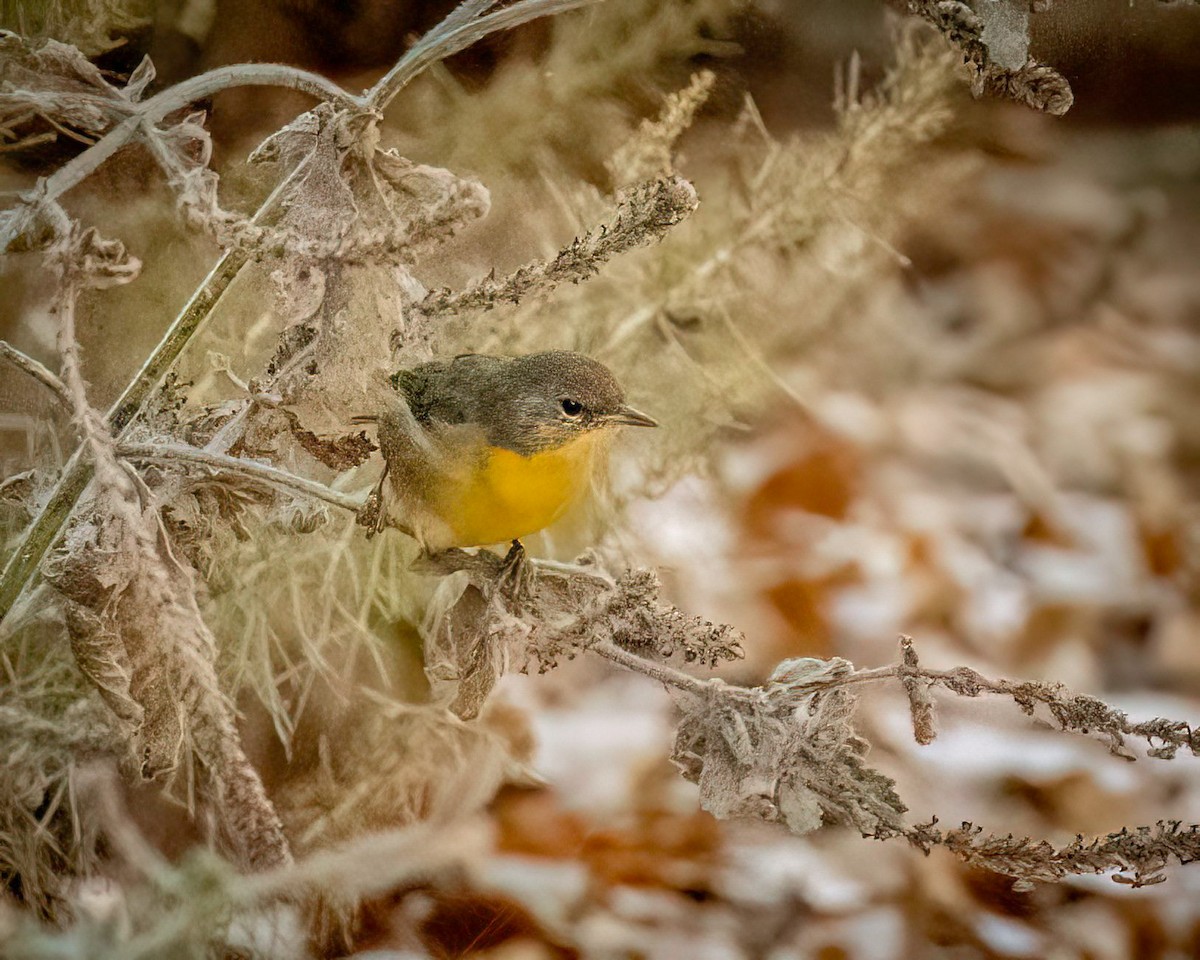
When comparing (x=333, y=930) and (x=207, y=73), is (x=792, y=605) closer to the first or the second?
(x=333, y=930)

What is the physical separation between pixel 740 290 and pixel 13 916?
2.25ft

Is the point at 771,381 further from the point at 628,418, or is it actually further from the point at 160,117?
the point at 160,117

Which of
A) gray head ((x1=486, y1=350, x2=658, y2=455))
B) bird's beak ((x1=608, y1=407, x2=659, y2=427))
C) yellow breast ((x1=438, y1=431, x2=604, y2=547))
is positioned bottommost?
yellow breast ((x1=438, y1=431, x2=604, y2=547))

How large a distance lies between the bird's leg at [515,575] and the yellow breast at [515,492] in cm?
2

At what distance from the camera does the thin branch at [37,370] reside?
0.64 m

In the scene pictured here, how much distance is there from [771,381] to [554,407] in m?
0.20

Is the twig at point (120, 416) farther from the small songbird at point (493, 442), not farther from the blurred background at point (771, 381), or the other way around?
the small songbird at point (493, 442)

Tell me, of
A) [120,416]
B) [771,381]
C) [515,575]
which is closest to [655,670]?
[515,575]

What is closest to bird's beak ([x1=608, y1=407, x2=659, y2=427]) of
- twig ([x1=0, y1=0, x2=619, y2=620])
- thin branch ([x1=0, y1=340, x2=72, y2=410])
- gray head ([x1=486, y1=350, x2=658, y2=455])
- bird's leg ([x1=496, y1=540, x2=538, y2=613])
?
gray head ([x1=486, y1=350, x2=658, y2=455])

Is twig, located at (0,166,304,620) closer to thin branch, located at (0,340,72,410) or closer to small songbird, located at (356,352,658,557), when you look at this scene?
thin branch, located at (0,340,72,410)

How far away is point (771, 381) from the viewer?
2.38 ft

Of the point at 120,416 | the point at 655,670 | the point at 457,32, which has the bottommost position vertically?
the point at 655,670

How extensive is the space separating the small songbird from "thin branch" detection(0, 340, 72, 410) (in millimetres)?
211

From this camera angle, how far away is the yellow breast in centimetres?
60
